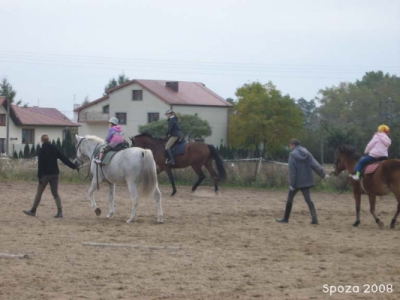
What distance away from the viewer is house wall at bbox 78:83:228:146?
2972 inches

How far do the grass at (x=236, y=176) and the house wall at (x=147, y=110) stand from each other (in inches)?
1845

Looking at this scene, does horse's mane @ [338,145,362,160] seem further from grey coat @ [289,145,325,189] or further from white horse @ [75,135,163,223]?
white horse @ [75,135,163,223]

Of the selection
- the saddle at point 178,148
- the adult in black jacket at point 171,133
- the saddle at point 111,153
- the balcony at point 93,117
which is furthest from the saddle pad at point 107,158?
the balcony at point 93,117

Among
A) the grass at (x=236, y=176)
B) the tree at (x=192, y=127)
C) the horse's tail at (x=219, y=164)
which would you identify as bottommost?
the grass at (x=236, y=176)

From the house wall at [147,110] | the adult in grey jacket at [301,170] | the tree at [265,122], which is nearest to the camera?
the adult in grey jacket at [301,170]

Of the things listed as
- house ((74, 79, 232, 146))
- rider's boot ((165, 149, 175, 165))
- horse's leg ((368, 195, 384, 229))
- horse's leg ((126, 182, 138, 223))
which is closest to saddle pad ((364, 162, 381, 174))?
horse's leg ((368, 195, 384, 229))

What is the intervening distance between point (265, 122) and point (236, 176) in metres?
43.5

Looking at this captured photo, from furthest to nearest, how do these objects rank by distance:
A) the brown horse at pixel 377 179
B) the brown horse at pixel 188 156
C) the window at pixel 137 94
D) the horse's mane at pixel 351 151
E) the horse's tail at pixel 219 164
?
the window at pixel 137 94 → the horse's tail at pixel 219 164 → the brown horse at pixel 188 156 → the horse's mane at pixel 351 151 → the brown horse at pixel 377 179

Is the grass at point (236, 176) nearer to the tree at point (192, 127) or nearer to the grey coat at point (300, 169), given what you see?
the grey coat at point (300, 169)

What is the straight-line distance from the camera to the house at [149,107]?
75.4 metres

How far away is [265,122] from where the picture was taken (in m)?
70.4

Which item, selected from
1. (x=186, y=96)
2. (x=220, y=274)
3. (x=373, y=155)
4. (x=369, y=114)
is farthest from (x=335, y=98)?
(x=220, y=274)

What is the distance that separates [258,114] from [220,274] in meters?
62.5

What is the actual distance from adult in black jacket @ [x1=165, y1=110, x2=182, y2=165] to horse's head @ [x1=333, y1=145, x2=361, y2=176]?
21.4ft
